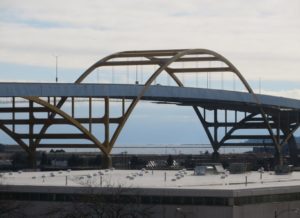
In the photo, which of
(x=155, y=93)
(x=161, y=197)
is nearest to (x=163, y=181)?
(x=161, y=197)

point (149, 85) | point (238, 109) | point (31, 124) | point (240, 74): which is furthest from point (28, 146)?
point (238, 109)

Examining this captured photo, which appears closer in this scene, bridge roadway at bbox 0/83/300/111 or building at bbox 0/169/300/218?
building at bbox 0/169/300/218

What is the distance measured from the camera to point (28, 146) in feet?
433

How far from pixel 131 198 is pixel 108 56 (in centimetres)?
7436

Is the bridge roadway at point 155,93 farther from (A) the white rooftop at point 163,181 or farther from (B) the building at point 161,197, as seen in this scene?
(B) the building at point 161,197

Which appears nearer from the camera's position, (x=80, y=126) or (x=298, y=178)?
(x=298, y=178)

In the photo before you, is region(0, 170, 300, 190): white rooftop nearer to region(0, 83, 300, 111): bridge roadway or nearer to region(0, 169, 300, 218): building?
region(0, 169, 300, 218): building

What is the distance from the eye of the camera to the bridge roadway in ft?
381

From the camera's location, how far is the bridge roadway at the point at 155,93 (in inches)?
4567

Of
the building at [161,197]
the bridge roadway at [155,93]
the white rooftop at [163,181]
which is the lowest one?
the building at [161,197]

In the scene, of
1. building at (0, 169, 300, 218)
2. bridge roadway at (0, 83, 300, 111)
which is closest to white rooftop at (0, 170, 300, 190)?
building at (0, 169, 300, 218)

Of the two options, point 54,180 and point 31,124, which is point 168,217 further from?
point 31,124

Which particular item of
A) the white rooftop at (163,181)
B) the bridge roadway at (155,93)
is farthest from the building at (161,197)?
the bridge roadway at (155,93)

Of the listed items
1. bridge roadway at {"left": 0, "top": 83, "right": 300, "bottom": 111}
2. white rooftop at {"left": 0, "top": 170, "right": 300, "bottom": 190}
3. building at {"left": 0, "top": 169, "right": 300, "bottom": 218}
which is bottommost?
building at {"left": 0, "top": 169, "right": 300, "bottom": 218}
